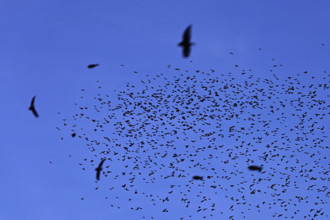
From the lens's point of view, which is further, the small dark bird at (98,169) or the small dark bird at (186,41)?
the small dark bird at (98,169)

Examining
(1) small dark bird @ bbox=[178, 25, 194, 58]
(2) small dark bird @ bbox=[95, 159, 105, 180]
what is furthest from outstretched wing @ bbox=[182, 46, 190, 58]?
(2) small dark bird @ bbox=[95, 159, 105, 180]

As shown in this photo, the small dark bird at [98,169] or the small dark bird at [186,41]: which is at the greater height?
the small dark bird at [186,41]

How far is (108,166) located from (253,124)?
344 inches

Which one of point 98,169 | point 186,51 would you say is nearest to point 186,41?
point 186,51

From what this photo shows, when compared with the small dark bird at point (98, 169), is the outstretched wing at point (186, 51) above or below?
above

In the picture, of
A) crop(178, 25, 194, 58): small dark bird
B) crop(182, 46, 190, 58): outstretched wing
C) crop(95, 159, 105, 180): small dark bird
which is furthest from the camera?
crop(95, 159, 105, 180): small dark bird

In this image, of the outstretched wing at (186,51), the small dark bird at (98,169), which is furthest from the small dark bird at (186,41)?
the small dark bird at (98,169)

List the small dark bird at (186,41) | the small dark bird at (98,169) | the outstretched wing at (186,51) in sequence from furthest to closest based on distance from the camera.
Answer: the small dark bird at (98,169)
the small dark bird at (186,41)
the outstretched wing at (186,51)

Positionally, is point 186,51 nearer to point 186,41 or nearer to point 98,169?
point 186,41

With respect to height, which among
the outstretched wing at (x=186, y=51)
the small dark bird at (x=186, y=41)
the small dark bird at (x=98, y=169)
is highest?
the small dark bird at (x=186, y=41)

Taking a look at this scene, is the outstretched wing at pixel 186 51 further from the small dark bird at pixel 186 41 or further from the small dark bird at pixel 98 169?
the small dark bird at pixel 98 169

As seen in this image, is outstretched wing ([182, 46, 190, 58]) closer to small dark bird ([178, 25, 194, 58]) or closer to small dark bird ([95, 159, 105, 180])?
small dark bird ([178, 25, 194, 58])

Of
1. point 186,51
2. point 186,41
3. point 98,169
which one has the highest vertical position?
point 186,41

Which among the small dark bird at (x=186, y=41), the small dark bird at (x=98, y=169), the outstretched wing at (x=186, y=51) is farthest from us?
the small dark bird at (x=98, y=169)
